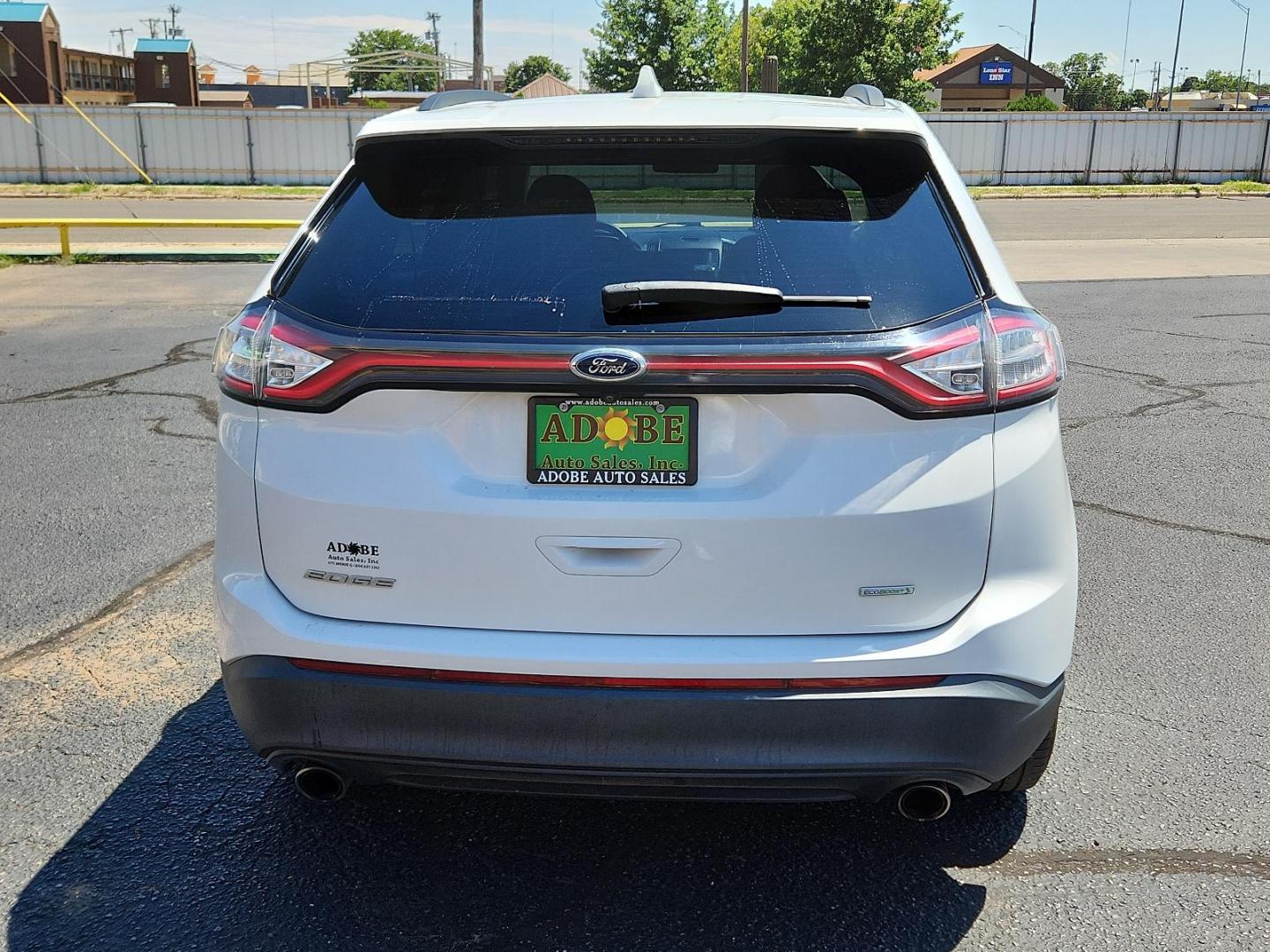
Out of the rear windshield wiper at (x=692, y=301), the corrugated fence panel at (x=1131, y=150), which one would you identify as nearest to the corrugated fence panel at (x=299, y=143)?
the corrugated fence panel at (x=1131, y=150)

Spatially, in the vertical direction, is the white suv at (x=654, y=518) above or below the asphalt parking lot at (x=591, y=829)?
above

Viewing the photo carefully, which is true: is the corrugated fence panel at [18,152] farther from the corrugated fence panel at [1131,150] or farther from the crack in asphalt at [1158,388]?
the crack in asphalt at [1158,388]

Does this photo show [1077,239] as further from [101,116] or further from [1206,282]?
[101,116]

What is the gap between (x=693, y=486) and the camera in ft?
7.57

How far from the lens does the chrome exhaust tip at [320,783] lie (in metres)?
2.64

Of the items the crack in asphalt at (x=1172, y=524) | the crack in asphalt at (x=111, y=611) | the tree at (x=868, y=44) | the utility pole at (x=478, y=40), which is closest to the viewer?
the crack in asphalt at (x=111, y=611)

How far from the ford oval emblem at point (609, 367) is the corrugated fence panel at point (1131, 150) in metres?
39.8

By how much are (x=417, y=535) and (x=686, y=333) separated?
0.67 metres

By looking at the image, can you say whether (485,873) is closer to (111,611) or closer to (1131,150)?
(111,611)

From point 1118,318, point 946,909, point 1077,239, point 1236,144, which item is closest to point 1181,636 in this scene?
point 946,909

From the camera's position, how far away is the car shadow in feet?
8.51

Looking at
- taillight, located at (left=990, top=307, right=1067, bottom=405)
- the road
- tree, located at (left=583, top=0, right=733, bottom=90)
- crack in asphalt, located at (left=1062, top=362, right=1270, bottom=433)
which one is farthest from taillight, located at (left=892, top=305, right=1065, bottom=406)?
tree, located at (left=583, top=0, right=733, bottom=90)

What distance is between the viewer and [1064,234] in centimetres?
2161

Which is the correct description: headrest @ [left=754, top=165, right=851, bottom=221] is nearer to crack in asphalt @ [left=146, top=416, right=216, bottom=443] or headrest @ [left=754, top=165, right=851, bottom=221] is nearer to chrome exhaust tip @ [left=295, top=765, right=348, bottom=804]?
chrome exhaust tip @ [left=295, top=765, right=348, bottom=804]
